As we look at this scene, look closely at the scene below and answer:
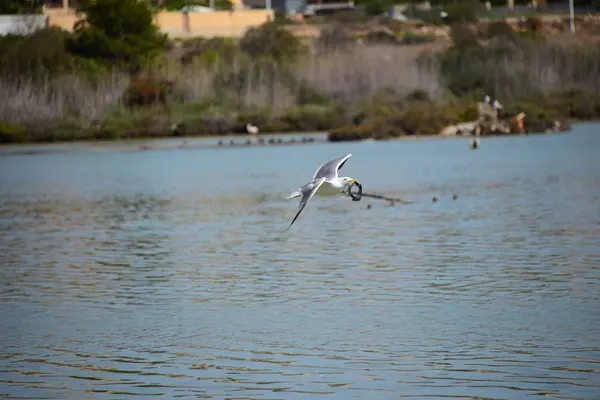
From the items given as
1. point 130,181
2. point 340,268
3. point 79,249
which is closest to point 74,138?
point 130,181

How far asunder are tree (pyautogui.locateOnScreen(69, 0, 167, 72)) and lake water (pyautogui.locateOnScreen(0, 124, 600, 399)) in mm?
29757

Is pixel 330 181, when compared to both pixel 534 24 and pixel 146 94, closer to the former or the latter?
pixel 146 94

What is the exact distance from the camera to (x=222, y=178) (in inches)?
1393

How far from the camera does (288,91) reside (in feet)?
180

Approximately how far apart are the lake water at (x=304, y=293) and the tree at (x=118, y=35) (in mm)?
29757

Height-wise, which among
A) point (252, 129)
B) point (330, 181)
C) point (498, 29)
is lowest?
point (252, 129)

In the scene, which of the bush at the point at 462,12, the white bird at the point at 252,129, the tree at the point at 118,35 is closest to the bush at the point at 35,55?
the tree at the point at 118,35

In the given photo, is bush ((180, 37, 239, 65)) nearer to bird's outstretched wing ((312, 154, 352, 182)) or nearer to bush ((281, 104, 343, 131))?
bush ((281, 104, 343, 131))

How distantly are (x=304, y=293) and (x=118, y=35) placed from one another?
47.7m

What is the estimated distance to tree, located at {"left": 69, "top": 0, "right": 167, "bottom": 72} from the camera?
61312 millimetres

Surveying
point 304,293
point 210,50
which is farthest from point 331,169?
point 210,50

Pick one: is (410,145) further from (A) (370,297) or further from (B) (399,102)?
(A) (370,297)

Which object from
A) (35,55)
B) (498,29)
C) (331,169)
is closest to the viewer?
(331,169)

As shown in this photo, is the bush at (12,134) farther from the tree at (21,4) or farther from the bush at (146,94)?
the bush at (146,94)
